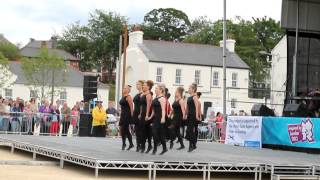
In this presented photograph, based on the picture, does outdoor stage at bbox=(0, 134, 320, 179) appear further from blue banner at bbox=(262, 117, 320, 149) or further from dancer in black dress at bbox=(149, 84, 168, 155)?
blue banner at bbox=(262, 117, 320, 149)

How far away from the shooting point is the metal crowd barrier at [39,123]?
2544 centimetres

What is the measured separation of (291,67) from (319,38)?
5.10ft

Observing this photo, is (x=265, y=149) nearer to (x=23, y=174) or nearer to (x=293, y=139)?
(x=293, y=139)

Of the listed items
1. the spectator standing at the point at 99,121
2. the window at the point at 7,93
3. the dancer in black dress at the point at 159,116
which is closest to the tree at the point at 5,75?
the window at the point at 7,93

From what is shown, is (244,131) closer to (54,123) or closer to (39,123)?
(54,123)

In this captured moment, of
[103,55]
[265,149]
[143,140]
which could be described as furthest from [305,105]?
[103,55]

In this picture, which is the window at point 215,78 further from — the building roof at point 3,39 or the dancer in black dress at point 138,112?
the building roof at point 3,39

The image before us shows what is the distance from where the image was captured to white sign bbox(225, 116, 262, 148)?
20203mm

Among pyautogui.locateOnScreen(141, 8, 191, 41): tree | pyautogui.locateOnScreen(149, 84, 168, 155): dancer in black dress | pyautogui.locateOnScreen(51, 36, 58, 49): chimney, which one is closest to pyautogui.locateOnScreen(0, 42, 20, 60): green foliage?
pyautogui.locateOnScreen(51, 36, 58, 49): chimney

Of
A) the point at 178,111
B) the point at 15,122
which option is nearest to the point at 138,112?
the point at 178,111

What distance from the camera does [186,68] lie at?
57031mm

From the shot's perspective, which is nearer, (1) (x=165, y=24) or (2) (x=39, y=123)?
(2) (x=39, y=123)

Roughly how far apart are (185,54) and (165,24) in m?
35.0

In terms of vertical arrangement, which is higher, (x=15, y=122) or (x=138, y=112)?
(x=138, y=112)
